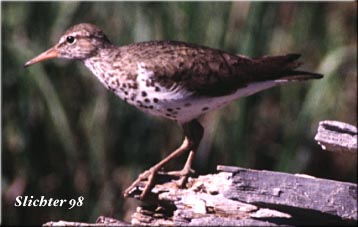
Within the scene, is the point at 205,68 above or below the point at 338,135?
above

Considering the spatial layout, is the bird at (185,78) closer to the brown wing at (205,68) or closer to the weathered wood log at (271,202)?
the brown wing at (205,68)

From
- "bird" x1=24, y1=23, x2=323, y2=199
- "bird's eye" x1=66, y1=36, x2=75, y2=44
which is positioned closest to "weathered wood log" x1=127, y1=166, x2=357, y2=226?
"bird" x1=24, y1=23, x2=323, y2=199

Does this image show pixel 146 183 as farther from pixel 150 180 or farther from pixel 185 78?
pixel 185 78

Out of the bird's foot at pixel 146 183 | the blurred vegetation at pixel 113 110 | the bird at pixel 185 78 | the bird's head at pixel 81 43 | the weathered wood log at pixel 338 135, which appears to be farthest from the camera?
the blurred vegetation at pixel 113 110

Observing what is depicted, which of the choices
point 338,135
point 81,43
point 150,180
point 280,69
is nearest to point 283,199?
point 338,135

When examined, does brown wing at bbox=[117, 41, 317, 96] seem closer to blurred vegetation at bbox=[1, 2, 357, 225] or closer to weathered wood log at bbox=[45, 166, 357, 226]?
weathered wood log at bbox=[45, 166, 357, 226]

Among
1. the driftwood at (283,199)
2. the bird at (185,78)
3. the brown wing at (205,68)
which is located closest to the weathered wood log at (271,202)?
the driftwood at (283,199)

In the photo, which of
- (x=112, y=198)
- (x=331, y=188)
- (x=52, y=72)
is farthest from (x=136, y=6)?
(x=331, y=188)
